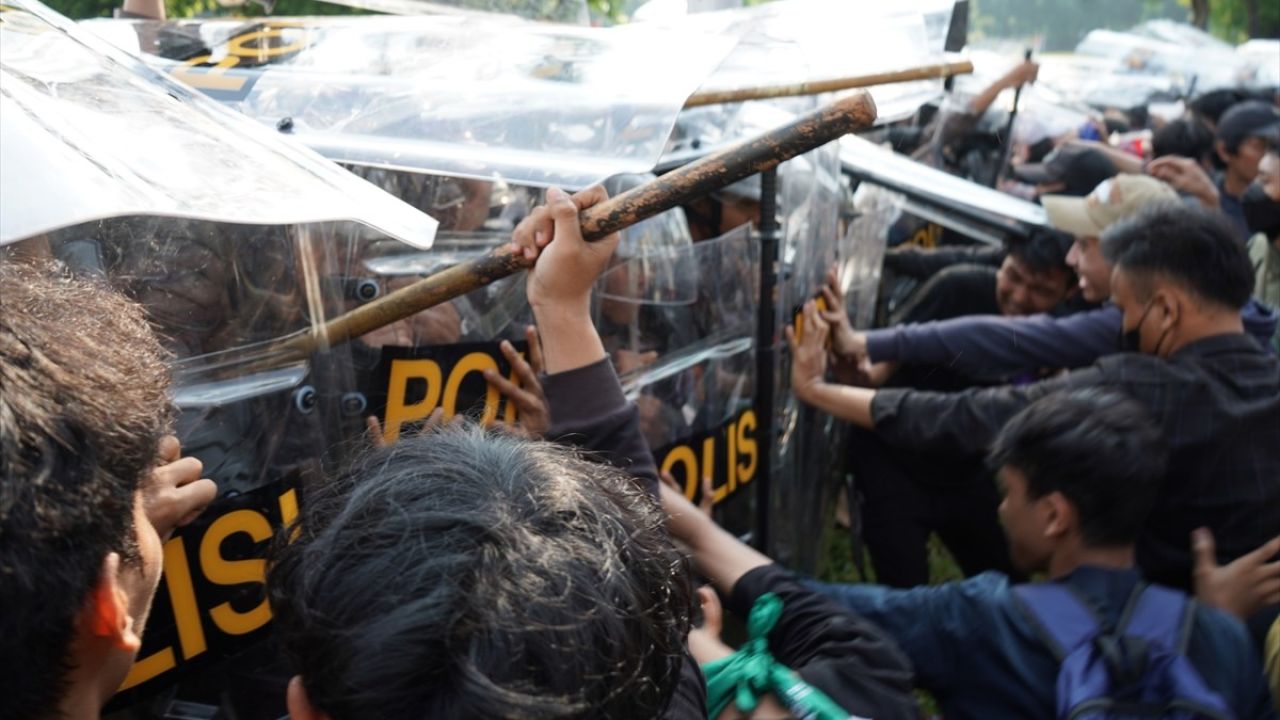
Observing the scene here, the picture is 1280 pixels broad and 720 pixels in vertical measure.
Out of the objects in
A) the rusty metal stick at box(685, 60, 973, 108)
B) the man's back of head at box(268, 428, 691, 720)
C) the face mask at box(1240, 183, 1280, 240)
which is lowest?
the face mask at box(1240, 183, 1280, 240)

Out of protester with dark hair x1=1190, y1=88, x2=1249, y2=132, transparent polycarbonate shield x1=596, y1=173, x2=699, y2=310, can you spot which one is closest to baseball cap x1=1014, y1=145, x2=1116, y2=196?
protester with dark hair x1=1190, y1=88, x2=1249, y2=132

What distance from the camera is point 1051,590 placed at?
1765mm

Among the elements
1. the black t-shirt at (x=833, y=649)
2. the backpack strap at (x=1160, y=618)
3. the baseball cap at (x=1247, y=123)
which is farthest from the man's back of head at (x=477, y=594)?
the baseball cap at (x=1247, y=123)

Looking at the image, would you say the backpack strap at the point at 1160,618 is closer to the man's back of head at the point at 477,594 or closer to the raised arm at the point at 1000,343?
the man's back of head at the point at 477,594

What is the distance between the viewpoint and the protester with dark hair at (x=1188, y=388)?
227 centimetres

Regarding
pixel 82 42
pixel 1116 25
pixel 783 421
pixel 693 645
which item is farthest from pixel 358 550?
pixel 1116 25

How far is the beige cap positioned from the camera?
10.2 ft

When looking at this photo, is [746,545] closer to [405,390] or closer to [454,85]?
[405,390]

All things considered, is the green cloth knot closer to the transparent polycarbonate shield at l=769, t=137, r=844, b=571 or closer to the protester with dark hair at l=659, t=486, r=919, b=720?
the protester with dark hair at l=659, t=486, r=919, b=720

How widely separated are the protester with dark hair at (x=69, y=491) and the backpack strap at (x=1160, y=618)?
1470mm

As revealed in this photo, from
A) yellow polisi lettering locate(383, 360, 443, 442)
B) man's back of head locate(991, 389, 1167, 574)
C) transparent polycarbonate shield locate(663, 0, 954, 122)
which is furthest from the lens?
transparent polycarbonate shield locate(663, 0, 954, 122)

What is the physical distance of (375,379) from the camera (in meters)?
1.76

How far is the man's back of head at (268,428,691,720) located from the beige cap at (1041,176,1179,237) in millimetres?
2563

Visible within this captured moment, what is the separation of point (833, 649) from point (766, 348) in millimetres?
1164
